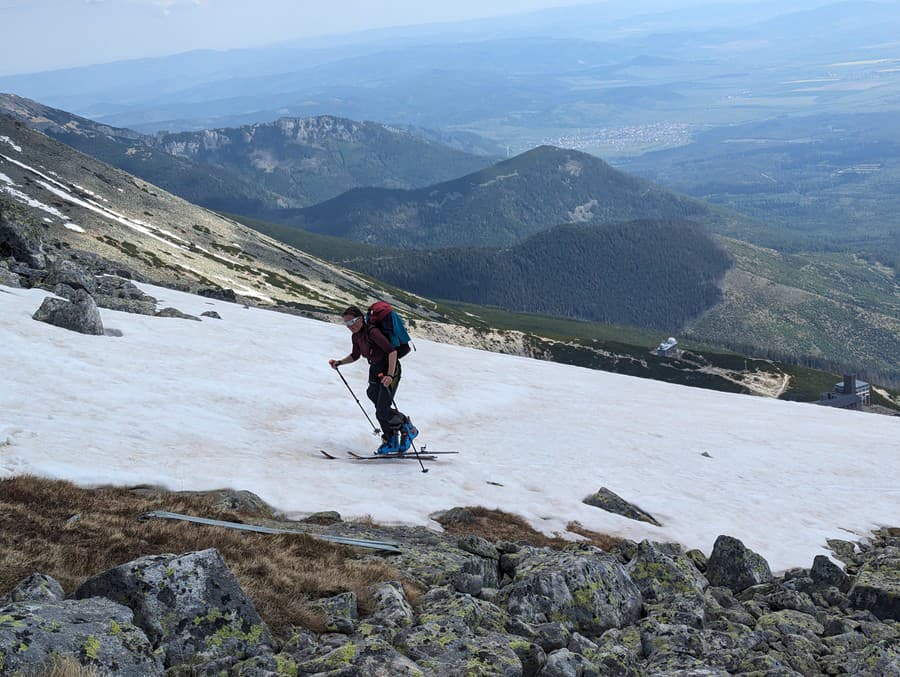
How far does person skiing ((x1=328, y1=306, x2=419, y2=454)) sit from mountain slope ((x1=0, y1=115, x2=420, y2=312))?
221 feet

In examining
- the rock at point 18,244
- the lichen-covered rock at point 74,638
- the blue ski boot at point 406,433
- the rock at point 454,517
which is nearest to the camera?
the lichen-covered rock at point 74,638

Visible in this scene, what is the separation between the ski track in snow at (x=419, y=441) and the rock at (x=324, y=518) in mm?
627

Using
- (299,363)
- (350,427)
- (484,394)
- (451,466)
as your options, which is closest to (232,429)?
(350,427)

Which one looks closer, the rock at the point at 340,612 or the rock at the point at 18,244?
the rock at the point at 340,612

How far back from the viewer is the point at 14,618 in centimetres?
754

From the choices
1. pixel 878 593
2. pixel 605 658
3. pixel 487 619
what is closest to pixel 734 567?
pixel 878 593

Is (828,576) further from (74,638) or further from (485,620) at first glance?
(74,638)

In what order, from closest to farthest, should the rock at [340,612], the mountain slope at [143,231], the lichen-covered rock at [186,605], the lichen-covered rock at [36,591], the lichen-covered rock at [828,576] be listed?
the lichen-covered rock at [36,591] → the lichen-covered rock at [186,605] → the rock at [340,612] → the lichen-covered rock at [828,576] → the mountain slope at [143,231]

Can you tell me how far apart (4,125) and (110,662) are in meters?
198

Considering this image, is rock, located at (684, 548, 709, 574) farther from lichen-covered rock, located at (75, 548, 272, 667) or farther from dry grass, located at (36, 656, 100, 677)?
dry grass, located at (36, 656, 100, 677)

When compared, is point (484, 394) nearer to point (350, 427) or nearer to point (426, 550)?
point (350, 427)

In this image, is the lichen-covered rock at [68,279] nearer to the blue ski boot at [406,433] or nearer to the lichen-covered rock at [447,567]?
the blue ski boot at [406,433]

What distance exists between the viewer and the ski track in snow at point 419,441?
18.9 m

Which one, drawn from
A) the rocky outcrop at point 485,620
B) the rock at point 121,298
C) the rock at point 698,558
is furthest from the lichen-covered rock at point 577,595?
the rock at point 121,298
